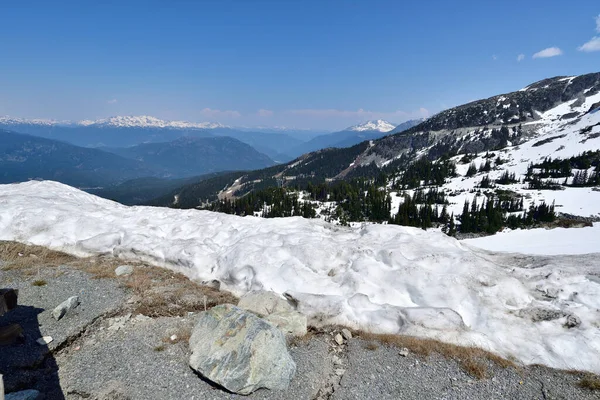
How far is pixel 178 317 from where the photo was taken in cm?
1429

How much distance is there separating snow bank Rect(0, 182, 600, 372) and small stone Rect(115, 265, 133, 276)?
2325mm

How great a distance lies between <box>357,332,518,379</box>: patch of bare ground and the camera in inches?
449

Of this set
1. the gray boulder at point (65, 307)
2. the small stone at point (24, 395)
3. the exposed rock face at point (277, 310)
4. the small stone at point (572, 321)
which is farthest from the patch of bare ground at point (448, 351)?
the gray boulder at point (65, 307)

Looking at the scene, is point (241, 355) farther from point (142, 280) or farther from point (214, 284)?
point (142, 280)

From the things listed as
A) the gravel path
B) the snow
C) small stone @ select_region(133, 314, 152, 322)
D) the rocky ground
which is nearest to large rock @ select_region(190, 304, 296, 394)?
the rocky ground

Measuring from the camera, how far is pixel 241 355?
10.2 m

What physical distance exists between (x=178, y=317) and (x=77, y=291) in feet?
21.2

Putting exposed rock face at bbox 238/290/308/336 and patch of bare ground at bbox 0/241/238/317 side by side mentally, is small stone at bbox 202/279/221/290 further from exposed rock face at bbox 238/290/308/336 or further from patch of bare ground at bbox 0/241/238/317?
exposed rock face at bbox 238/290/308/336

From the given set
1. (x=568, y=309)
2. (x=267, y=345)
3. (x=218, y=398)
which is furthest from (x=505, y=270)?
(x=218, y=398)

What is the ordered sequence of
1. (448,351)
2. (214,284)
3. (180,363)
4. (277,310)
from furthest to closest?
(214,284)
(277,310)
(448,351)
(180,363)

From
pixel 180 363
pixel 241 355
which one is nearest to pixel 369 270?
pixel 241 355

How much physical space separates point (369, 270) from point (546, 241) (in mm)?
80592

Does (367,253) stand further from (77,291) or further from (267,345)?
(77,291)

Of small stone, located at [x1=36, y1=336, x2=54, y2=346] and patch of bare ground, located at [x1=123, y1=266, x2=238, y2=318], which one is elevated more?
small stone, located at [x1=36, y1=336, x2=54, y2=346]
